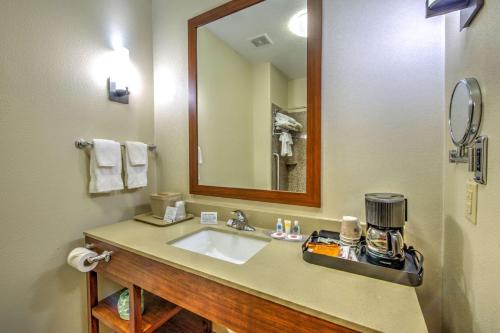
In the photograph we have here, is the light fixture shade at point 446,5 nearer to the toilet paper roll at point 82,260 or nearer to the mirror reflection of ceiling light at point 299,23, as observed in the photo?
the mirror reflection of ceiling light at point 299,23

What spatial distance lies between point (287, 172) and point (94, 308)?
136cm

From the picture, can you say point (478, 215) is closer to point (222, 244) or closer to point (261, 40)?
point (222, 244)

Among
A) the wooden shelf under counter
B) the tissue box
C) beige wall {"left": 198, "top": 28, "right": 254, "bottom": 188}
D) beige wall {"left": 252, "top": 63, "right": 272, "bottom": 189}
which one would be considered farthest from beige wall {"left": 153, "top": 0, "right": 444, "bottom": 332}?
the wooden shelf under counter

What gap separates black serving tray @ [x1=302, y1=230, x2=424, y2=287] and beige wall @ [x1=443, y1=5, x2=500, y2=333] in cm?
12

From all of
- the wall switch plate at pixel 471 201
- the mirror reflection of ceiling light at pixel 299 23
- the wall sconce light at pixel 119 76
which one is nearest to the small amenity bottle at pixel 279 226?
the wall switch plate at pixel 471 201

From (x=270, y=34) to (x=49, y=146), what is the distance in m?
1.36

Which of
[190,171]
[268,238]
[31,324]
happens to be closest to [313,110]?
[268,238]

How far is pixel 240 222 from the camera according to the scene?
1245 mm

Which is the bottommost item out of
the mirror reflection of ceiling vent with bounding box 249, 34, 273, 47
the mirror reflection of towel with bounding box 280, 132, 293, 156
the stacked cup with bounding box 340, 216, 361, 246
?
the stacked cup with bounding box 340, 216, 361, 246

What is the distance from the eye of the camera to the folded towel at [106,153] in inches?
50.3

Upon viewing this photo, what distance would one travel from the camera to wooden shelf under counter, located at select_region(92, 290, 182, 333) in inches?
44.0

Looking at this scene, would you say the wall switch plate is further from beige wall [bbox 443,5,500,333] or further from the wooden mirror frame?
the wooden mirror frame

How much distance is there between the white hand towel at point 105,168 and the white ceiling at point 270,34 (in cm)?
101

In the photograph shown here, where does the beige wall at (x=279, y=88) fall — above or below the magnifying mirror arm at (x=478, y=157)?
above
